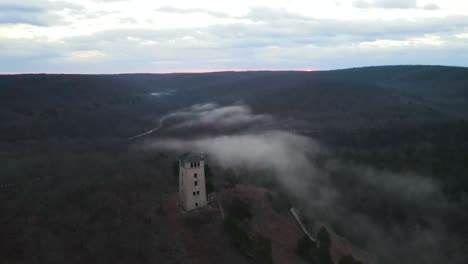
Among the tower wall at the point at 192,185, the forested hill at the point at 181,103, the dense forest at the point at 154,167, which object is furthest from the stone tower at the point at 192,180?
the forested hill at the point at 181,103

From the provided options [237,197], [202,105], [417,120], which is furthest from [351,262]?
[202,105]

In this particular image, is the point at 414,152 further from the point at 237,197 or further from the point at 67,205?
the point at 67,205

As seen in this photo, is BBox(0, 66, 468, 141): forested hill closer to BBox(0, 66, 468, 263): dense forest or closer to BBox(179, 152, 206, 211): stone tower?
BBox(0, 66, 468, 263): dense forest

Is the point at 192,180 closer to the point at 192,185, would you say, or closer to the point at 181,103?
the point at 192,185

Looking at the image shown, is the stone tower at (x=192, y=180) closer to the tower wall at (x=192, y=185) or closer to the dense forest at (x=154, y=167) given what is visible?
the tower wall at (x=192, y=185)

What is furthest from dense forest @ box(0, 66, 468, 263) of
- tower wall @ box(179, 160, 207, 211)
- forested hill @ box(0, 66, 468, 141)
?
tower wall @ box(179, 160, 207, 211)

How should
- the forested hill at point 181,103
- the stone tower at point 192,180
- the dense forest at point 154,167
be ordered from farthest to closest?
the forested hill at point 181,103 → the stone tower at point 192,180 → the dense forest at point 154,167
